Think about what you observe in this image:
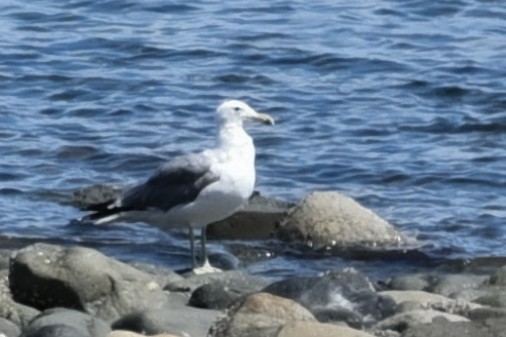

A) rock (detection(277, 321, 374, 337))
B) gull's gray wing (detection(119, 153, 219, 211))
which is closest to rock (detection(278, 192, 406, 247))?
gull's gray wing (detection(119, 153, 219, 211))

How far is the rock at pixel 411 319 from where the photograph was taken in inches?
325

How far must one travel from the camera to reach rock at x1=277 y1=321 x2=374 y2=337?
766 cm

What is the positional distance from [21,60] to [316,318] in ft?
36.2

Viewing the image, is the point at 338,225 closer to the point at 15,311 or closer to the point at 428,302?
the point at 428,302

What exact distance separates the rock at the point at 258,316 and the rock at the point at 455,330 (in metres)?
0.54

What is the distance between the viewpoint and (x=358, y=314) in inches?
345

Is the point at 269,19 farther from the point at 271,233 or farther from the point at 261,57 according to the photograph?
the point at 271,233

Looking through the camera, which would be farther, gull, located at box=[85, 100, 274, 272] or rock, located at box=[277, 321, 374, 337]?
gull, located at box=[85, 100, 274, 272]

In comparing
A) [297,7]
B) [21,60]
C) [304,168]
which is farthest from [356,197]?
[297,7]

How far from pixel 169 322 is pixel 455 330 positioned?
1431mm

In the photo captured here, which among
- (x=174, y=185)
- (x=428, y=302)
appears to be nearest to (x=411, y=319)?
(x=428, y=302)

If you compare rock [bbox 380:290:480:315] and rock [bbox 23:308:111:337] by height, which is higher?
rock [bbox 23:308:111:337]

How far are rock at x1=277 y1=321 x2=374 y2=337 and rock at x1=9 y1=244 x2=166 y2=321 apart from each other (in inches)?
57.5

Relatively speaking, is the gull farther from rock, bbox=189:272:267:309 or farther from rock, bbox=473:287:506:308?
rock, bbox=473:287:506:308
